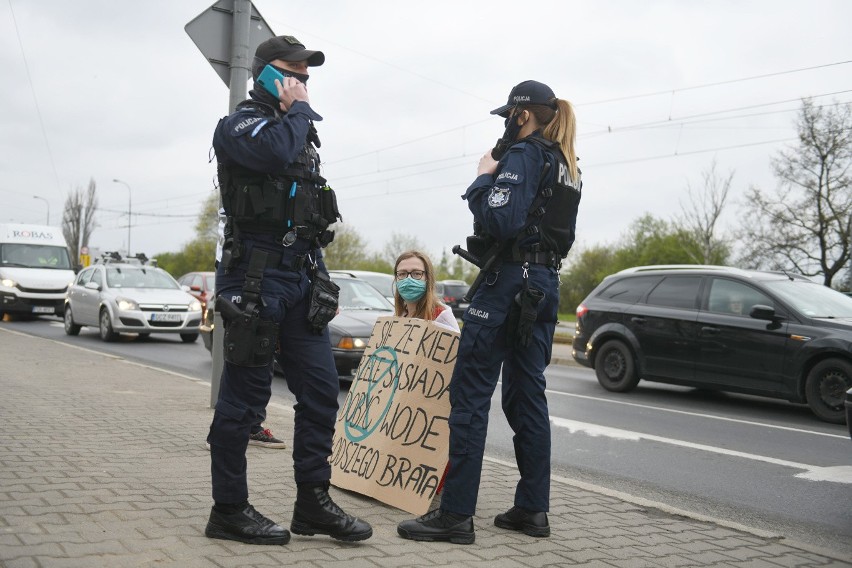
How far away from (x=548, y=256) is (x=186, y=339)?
49.3ft

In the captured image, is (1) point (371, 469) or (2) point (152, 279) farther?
(2) point (152, 279)

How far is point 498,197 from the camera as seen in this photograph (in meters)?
4.04

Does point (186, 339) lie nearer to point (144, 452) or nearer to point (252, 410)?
point (144, 452)

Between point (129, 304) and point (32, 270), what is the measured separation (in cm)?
710

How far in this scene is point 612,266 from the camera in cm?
6588

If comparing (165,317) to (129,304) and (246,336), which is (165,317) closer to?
(129,304)

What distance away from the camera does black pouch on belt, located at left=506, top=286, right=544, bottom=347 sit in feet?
13.3

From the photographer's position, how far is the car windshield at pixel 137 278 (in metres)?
18.2

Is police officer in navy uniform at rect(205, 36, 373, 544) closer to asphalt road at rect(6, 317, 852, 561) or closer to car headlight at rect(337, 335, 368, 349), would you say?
asphalt road at rect(6, 317, 852, 561)

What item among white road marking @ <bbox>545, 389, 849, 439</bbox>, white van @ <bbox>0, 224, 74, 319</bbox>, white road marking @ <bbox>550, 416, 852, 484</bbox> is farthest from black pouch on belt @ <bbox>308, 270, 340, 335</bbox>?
white van @ <bbox>0, 224, 74, 319</bbox>

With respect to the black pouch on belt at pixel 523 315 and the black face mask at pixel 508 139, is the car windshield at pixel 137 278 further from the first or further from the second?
the black pouch on belt at pixel 523 315

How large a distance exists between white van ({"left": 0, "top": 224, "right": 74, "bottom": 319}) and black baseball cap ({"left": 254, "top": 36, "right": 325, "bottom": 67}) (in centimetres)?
2050

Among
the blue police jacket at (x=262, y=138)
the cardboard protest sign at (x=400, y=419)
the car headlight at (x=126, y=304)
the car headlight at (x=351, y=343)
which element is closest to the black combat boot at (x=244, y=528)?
the cardboard protest sign at (x=400, y=419)

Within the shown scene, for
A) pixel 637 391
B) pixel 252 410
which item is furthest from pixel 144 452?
pixel 637 391
